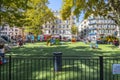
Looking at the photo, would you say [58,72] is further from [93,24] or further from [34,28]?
[93,24]

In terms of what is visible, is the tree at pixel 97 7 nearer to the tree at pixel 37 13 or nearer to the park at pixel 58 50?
the park at pixel 58 50

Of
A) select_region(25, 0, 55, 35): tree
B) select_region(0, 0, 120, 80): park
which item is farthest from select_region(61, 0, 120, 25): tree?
select_region(25, 0, 55, 35): tree

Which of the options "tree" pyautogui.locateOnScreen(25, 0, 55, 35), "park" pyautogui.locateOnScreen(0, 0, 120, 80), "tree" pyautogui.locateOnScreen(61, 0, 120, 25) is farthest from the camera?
"tree" pyautogui.locateOnScreen(25, 0, 55, 35)

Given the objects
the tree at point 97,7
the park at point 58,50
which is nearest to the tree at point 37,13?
the park at point 58,50

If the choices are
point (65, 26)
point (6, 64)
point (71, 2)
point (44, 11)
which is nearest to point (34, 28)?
point (44, 11)

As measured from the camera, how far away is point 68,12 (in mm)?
47656

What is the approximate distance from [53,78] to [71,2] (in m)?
29.2

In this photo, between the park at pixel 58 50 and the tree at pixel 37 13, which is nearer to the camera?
the park at pixel 58 50

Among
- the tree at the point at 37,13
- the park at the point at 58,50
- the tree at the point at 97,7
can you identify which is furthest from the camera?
the tree at the point at 37,13

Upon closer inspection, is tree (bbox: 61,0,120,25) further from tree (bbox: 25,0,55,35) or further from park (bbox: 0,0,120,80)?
tree (bbox: 25,0,55,35)

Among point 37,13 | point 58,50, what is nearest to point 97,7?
point 58,50

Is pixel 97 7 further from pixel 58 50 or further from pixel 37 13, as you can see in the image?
pixel 37 13

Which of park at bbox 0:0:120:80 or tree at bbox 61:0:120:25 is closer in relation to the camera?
park at bbox 0:0:120:80

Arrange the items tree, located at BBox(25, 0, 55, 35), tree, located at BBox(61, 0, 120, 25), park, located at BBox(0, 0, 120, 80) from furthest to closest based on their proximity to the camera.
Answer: tree, located at BBox(25, 0, 55, 35), tree, located at BBox(61, 0, 120, 25), park, located at BBox(0, 0, 120, 80)
